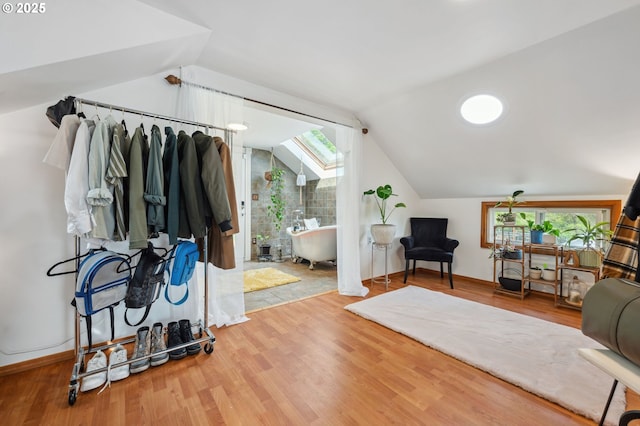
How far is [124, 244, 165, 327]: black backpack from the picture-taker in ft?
5.62

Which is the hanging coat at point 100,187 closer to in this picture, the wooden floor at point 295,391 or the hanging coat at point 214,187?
the hanging coat at point 214,187

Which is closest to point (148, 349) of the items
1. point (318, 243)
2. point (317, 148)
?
point (318, 243)

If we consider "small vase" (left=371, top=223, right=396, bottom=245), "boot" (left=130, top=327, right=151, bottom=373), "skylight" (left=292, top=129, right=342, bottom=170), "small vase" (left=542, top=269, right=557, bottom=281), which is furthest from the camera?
"skylight" (left=292, top=129, right=342, bottom=170)

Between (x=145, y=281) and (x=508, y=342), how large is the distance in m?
2.80

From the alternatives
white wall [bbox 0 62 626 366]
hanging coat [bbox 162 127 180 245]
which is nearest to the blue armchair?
hanging coat [bbox 162 127 180 245]

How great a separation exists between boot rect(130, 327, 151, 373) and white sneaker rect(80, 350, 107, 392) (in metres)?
0.15

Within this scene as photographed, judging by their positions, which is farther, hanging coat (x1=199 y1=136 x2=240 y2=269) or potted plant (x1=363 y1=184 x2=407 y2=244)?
potted plant (x1=363 y1=184 x2=407 y2=244)

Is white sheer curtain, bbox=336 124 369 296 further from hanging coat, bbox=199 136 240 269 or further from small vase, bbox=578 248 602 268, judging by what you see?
small vase, bbox=578 248 602 268

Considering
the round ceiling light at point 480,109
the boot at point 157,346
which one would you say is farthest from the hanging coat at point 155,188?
the round ceiling light at point 480,109

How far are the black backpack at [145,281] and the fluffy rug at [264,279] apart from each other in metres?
1.77

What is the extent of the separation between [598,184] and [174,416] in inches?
173

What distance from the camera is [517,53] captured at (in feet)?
7.35

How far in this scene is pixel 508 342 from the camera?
2164mm

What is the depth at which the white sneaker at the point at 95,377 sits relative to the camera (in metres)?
1.58
